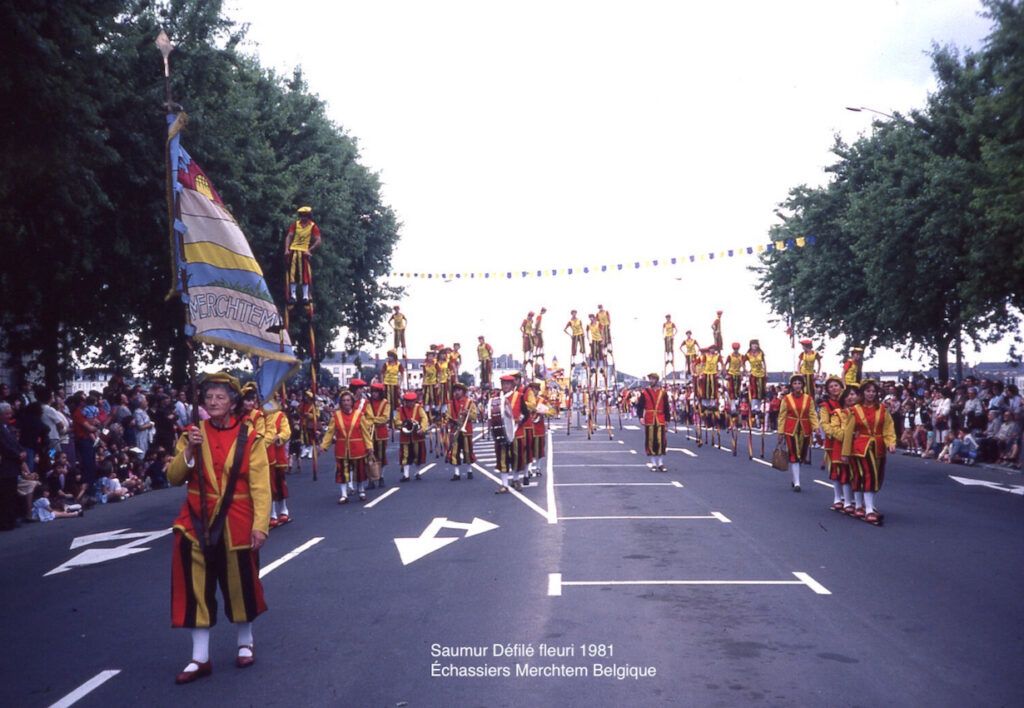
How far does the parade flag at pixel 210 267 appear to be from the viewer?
884cm

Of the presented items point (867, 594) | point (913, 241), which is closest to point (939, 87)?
point (913, 241)

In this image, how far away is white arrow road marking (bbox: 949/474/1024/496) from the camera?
66.6 ft

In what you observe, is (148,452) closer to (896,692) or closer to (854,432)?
(854,432)

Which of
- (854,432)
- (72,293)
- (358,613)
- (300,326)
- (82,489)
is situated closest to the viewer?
(358,613)

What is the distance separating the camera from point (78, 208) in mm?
18031

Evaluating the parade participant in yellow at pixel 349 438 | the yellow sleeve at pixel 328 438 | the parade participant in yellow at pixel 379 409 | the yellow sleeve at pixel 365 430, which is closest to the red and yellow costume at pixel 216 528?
the yellow sleeve at pixel 328 438

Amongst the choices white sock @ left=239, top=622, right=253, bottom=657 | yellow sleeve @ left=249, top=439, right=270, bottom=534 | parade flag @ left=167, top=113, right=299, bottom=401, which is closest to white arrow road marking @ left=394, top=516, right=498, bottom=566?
parade flag @ left=167, top=113, right=299, bottom=401

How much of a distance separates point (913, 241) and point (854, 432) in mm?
17143

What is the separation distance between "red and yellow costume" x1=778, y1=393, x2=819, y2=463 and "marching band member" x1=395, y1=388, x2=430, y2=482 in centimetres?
751

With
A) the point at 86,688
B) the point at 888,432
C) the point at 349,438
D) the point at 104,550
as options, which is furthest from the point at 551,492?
the point at 86,688

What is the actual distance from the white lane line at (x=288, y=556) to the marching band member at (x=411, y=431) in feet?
29.3

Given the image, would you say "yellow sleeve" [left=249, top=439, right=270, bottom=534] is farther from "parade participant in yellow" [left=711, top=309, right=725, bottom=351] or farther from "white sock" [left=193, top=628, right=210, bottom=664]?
"parade participant in yellow" [left=711, top=309, right=725, bottom=351]

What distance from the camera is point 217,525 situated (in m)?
7.59

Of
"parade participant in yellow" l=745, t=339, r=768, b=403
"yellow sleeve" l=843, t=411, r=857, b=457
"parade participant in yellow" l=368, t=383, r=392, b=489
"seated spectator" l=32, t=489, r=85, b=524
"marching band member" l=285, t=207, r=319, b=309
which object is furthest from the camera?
"parade participant in yellow" l=745, t=339, r=768, b=403
